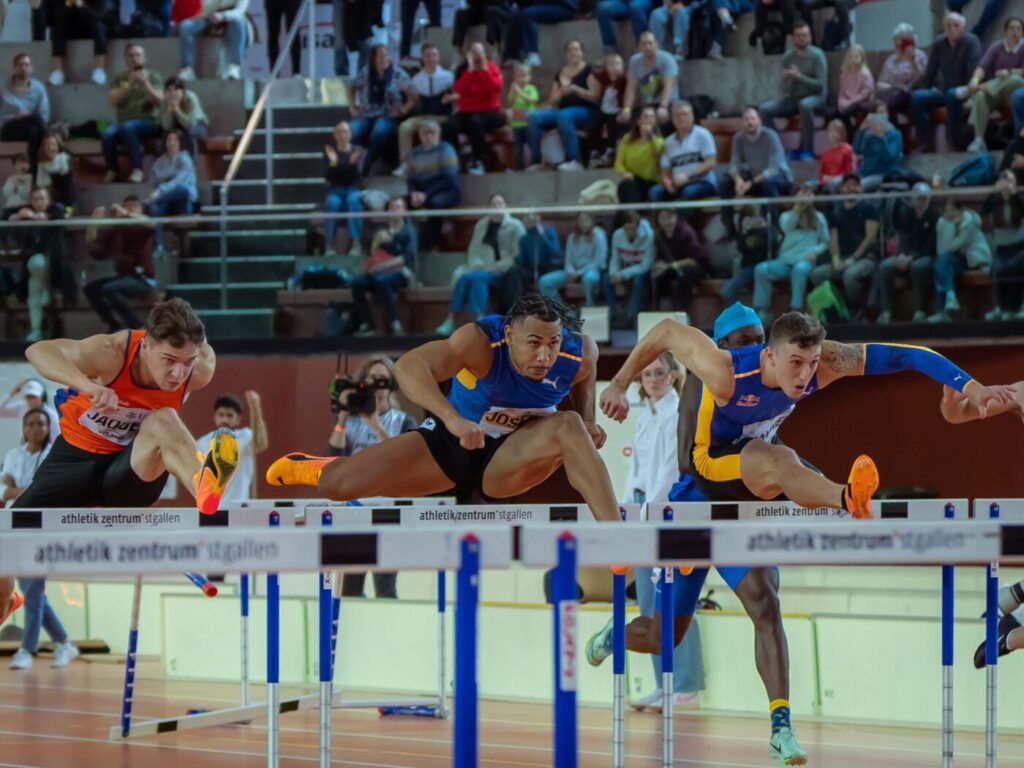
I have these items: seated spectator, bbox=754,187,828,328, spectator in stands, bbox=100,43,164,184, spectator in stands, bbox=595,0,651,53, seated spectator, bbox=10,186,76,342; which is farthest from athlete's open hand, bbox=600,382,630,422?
spectator in stands, bbox=100,43,164,184

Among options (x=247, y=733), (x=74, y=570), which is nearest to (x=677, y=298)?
(x=247, y=733)

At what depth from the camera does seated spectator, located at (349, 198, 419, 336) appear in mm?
14594

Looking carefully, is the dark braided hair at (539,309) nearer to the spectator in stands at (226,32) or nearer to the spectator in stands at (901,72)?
the spectator in stands at (901,72)

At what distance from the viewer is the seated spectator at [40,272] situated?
14953 mm

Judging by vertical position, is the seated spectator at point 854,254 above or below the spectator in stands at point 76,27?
below

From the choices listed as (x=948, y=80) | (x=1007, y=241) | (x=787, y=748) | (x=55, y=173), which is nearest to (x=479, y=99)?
(x=55, y=173)

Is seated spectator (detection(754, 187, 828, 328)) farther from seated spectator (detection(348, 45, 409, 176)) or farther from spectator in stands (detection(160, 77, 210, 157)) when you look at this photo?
spectator in stands (detection(160, 77, 210, 157))

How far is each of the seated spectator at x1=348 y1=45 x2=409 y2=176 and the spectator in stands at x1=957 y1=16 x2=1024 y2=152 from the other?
6204 mm

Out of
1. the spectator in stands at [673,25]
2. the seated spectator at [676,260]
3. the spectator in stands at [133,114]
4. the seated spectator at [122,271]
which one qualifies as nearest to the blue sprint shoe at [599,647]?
the seated spectator at [676,260]

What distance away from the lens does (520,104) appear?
17.7m

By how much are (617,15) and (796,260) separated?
6050mm

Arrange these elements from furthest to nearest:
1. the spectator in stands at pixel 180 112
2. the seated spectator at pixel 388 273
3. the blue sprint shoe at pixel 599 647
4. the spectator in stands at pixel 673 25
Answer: the spectator in stands at pixel 180 112 → the spectator in stands at pixel 673 25 → the seated spectator at pixel 388 273 → the blue sprint shoe at pixel 599 647

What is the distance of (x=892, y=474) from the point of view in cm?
1466

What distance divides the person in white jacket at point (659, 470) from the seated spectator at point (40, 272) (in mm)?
6714
